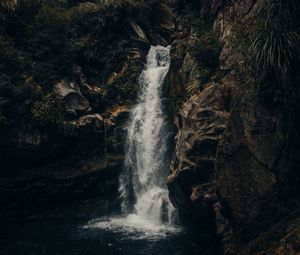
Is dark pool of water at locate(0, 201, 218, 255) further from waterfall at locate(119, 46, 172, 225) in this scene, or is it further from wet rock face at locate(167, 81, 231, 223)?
waterfall at locate(119, 46, 172, 225)

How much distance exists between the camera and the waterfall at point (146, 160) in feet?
123

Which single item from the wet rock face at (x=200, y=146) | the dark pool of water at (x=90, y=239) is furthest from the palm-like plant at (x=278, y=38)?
the dark pool of water at (x=90, y=239)

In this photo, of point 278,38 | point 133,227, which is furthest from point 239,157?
point 133,227

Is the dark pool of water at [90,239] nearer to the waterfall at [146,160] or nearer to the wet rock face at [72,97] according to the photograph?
the waterfall at [146,160]

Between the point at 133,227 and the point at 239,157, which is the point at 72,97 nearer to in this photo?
Result: the point at 133,227

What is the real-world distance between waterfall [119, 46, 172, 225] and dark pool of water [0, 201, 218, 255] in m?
3.36

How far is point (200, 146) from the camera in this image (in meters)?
30.4

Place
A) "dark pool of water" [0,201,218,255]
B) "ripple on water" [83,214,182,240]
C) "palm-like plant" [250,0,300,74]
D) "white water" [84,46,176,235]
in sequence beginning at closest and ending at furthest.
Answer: "palm-like plant" [250,0,300,74] → "dark pool of water" [0,201,218,255] → "ripple on water" [83,214,182,240] → "white water" [84,46,176,235]

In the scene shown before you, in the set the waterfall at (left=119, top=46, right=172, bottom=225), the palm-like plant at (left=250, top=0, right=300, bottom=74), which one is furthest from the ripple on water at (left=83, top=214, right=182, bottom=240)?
the palm-like plant at (left=250, top=0, right=300, bottom=74)

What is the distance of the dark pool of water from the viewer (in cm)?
2858

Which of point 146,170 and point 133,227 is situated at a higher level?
point 146,170

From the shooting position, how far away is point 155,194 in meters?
37.2

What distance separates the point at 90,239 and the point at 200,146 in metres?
10.5

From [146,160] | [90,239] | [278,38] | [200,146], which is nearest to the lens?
[278,38]
